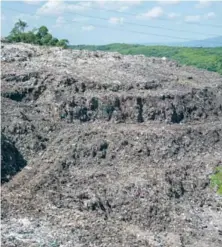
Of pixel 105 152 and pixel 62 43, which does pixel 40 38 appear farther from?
pixel 105 152

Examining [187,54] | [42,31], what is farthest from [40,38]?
[187,54]

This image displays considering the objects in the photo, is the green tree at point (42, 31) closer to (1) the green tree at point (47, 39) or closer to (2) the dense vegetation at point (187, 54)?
(1) the green tree at point (47, 39)

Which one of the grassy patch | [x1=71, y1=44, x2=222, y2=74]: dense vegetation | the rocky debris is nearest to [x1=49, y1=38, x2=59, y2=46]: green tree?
the rocky debris

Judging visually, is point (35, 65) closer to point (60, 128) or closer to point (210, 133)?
point (60, 128)

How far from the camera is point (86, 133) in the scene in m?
22.4

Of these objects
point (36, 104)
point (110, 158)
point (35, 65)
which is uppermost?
point (35, 65)

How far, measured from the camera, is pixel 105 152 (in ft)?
71.7

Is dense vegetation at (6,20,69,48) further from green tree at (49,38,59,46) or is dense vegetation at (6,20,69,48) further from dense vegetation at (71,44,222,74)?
dense vegetation at (71,44,222,74)

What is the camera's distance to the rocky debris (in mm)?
16859

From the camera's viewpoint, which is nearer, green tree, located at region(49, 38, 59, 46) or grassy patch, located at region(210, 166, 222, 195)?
grassy patch, located at region(210, 166, 222, 195)

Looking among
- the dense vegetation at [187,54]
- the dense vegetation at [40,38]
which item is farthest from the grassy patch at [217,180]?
the dense vegetation at [187,54]

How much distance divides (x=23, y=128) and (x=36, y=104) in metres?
2.91

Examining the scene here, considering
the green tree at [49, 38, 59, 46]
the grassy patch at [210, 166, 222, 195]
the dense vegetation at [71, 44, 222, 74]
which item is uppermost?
the green tree at [49, 38, 59, 46]

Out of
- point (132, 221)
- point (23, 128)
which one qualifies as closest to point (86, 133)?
point (23, 128)
